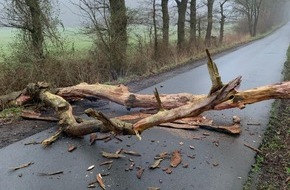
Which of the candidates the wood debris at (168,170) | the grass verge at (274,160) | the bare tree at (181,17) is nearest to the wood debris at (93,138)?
the wood debris at (168,170)

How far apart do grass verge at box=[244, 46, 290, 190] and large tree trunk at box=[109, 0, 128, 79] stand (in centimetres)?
698

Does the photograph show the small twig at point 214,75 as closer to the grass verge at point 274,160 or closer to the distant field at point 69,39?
the grass verge at point 274,160

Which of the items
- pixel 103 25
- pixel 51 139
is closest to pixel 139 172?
pixel 51 139

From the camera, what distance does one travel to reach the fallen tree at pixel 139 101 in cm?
464

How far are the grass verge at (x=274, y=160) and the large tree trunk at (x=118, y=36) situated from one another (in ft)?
22.9

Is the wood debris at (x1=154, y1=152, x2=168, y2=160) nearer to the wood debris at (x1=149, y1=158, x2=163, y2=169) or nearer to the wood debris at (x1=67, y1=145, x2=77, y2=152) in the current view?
the wood debris at (x1=149, y1=158, x2=163, y2=169)

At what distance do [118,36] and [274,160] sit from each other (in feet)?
28.3

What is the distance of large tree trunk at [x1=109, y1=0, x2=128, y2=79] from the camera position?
12109mm

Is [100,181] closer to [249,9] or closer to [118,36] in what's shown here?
[118,36]

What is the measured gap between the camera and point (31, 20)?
10867 millimetres

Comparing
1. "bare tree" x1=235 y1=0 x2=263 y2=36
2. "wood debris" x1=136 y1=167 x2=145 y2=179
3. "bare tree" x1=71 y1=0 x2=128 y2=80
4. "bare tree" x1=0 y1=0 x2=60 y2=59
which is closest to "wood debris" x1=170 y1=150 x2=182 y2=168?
"wood debris" x1=136 y1=167 x2=145 y2=179

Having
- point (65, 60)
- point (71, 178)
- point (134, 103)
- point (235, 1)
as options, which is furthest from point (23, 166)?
point (235, 1)

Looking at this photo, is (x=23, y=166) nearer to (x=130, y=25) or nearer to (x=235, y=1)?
(x=130, y=25)

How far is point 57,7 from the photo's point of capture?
1136 cm
